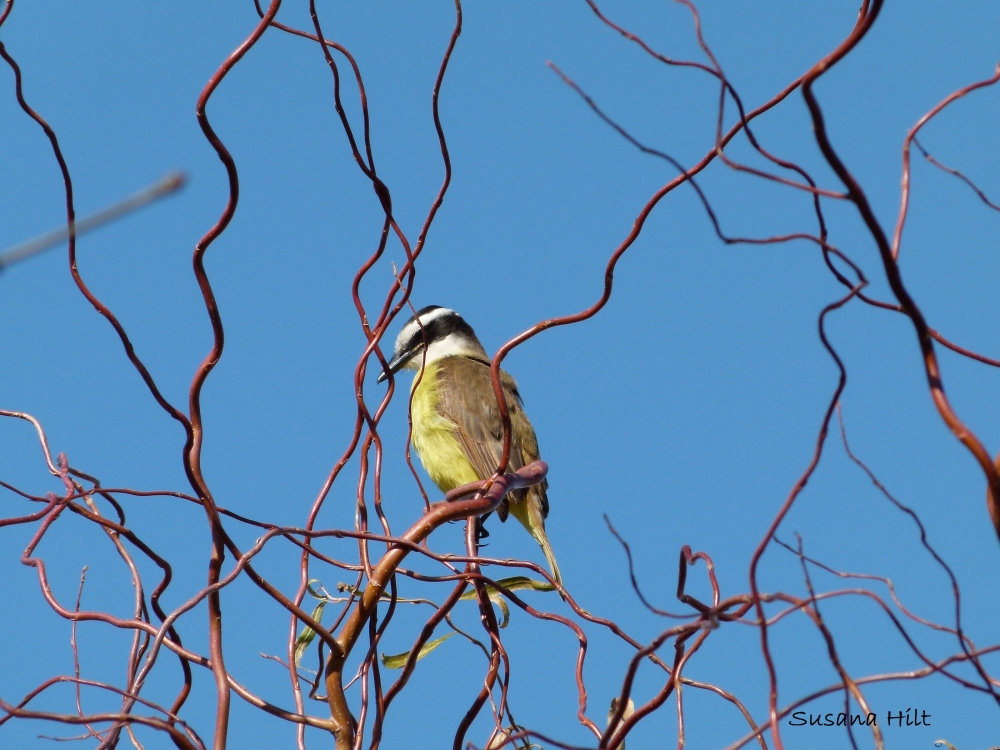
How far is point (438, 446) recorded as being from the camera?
21.1 ft

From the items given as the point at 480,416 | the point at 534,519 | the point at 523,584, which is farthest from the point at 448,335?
the point at 523,584

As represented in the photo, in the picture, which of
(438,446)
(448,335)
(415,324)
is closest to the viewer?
(438,446)

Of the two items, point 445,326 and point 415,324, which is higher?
point 445,326

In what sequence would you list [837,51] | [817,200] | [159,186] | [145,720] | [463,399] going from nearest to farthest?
[159,186] → [837,51] → [145,720] → [817,200] → [463,399]

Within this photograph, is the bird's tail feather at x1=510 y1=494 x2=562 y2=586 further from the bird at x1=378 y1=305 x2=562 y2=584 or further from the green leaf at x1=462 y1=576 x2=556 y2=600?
the green leaf at x1=462 y1=576 x2=556 y2=600

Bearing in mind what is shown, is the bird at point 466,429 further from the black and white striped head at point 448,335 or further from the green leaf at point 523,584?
the green leaf at point 523,584

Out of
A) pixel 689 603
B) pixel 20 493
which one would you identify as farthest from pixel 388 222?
pixel 689 603

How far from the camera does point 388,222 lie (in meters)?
2.19

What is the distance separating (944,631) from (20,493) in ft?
5.12

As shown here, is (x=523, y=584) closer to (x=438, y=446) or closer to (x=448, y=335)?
(x=438, y=446)

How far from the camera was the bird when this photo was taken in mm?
6117

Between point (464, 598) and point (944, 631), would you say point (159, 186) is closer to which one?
point (944, 631)

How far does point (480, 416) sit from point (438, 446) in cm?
33

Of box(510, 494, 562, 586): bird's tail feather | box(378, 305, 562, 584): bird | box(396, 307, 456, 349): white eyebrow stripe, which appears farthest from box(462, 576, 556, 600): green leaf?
box(396, 307, 456, 349): white eyebrow stripe
